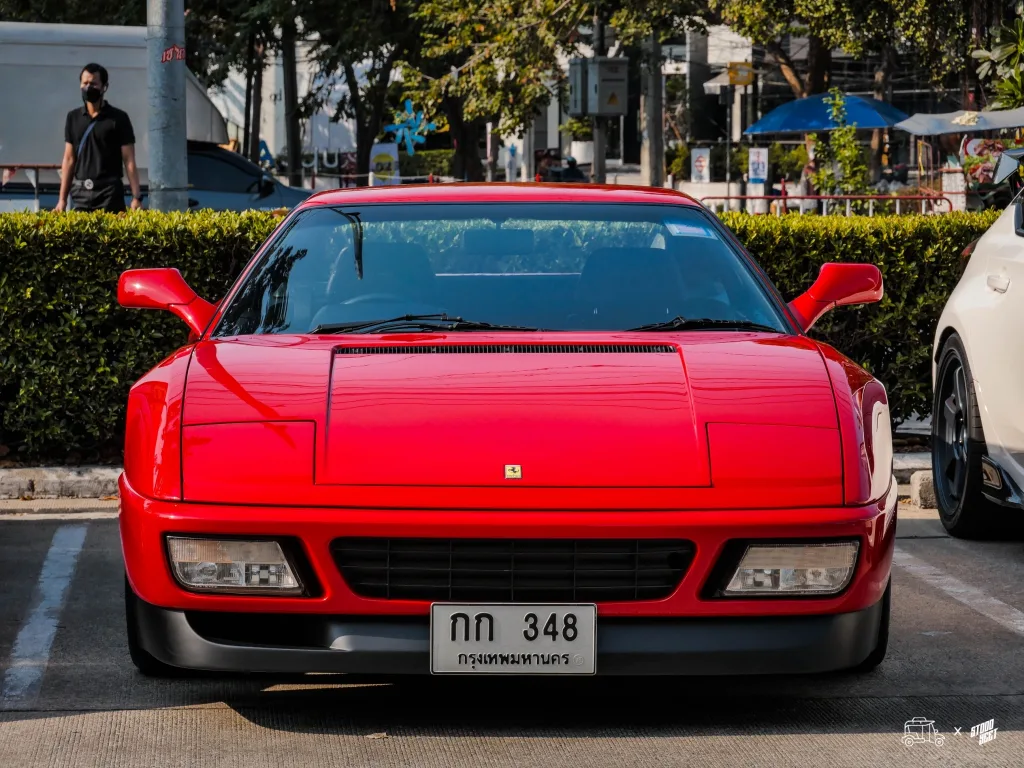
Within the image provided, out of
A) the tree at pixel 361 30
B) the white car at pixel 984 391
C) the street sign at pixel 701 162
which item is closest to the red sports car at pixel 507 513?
the white car at pixel 984 391

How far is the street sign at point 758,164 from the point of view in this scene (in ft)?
88.7

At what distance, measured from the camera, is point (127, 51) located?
63.2 ft

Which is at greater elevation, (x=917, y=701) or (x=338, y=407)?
(x=338, y=407)

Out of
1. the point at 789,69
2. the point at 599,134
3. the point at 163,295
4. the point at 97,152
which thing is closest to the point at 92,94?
the point at 97,152

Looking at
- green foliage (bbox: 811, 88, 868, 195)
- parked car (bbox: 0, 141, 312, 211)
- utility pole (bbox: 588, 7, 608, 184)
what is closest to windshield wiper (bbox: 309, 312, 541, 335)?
green foliage (bbox: 811, 88, 868, 195)

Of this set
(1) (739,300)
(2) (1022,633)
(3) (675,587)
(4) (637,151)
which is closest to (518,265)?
(1) (739,300)

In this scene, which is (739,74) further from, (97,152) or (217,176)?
(97,152)

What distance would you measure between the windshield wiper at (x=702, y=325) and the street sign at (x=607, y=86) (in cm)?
1383

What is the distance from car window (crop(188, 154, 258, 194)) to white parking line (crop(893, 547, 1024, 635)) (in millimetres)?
13488

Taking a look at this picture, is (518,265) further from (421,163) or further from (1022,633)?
(421,163)

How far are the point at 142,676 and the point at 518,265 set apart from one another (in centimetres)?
163

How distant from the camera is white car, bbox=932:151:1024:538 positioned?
20.0ft

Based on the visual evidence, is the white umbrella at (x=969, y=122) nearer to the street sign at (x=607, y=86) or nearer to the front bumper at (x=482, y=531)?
the street sign at (x=607, y=86)

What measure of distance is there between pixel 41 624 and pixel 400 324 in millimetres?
1687
